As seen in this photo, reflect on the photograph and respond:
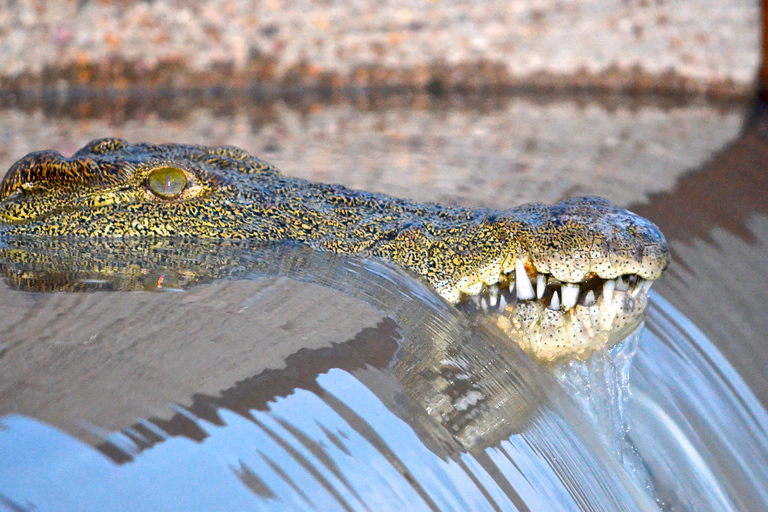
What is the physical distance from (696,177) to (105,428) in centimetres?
405

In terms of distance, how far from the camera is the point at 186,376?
1.40 metres

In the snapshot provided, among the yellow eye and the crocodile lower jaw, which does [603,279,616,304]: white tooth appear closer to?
the crocodile lower jaw

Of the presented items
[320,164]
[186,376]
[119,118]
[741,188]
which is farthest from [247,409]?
[119,118]

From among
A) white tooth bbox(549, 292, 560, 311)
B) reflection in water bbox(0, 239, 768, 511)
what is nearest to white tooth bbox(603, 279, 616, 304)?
white tooth bbox(549, 292, 560, 311)

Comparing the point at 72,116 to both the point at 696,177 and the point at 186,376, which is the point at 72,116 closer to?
the point at 696,177

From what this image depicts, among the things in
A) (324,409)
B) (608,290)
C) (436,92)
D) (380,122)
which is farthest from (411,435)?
(436,92)

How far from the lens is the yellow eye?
2387mm

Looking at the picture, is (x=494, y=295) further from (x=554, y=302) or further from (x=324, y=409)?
→ (x=324, y=409)

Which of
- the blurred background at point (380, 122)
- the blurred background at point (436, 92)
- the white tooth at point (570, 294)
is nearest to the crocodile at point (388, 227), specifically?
the white tooth at point (570, 294)

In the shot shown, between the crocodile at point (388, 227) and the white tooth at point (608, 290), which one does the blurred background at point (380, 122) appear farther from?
the white tooth at point (608, 290)

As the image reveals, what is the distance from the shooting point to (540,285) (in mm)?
2121

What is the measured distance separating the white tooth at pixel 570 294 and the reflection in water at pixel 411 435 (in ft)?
0.61

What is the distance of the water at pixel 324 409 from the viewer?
1.20 m

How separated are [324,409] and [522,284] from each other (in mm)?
873
